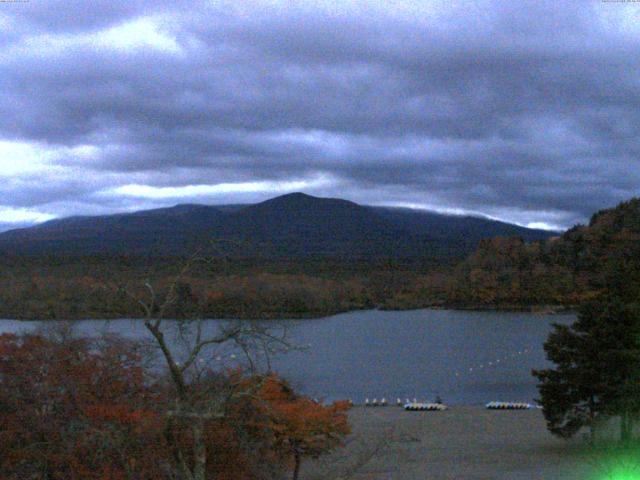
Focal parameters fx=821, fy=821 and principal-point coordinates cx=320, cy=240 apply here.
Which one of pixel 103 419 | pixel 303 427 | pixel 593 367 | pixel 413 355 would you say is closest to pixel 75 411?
pixel 103 419

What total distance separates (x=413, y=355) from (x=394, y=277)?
59544 mm

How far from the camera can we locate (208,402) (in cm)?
891

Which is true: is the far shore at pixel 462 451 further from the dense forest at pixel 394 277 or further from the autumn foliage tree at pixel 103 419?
the dense forest at pixel 394 277

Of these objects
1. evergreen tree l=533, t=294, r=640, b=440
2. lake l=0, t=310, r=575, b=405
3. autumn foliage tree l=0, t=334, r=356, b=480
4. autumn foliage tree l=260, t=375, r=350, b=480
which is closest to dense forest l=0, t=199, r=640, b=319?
lake l=0, t=310, r=575, b=405

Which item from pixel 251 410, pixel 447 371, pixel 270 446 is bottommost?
pixel 447 371

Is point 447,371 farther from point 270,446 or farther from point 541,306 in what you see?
point 541,306

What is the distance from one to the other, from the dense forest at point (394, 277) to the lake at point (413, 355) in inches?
141

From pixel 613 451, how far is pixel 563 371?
4220 mm

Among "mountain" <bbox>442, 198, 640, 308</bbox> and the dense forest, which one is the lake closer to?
the dense forest

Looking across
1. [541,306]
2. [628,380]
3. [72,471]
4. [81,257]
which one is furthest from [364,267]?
[72,471]

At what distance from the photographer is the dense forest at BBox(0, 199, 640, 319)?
73562 millimetres

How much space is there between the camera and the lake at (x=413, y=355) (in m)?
48.5

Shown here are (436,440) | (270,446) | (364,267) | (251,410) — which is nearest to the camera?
(251,410)

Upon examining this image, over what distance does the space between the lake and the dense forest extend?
11.7ft
